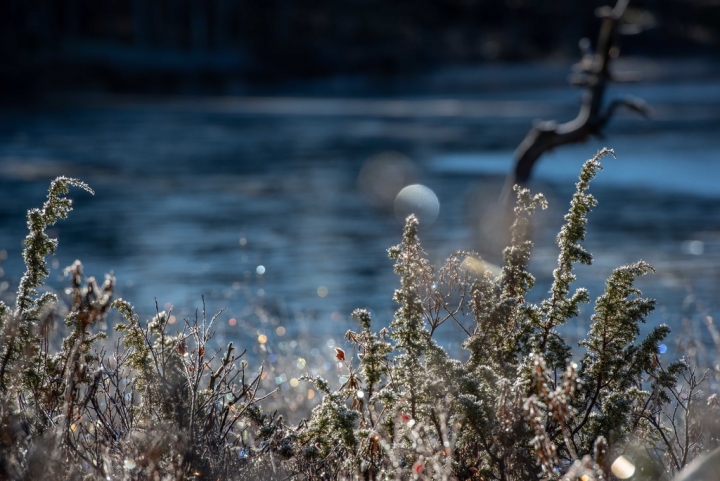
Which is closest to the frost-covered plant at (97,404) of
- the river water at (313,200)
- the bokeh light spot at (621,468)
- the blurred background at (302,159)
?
the river water at (313,200)

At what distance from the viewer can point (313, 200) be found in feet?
68.4

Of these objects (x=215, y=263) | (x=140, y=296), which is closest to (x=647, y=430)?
(x=140, y=296)

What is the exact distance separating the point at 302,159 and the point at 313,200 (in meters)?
6.52

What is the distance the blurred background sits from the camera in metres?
12.6

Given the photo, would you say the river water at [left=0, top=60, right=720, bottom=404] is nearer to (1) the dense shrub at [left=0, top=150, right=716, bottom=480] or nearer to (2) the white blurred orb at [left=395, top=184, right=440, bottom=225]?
(2) the white blurred orb at [left=395, top=184, right=440, bottom=225]

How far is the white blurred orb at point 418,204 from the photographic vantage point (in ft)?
62.1

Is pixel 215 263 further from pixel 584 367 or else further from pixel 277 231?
pixel 584 367

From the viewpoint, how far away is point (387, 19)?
7494 centimetres

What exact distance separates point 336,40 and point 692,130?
40618 millimetres

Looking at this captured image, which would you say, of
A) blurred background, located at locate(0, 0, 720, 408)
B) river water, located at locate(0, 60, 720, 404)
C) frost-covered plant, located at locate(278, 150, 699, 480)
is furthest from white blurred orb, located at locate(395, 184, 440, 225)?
A: frost-covered plant, located at locate(278, 150, 699, 480)

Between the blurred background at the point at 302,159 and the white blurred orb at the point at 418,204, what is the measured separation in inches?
4.1

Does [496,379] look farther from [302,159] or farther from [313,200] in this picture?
[302,159]

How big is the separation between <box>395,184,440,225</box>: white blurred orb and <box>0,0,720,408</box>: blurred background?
0.10m

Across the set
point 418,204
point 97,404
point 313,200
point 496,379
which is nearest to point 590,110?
point 496,379
